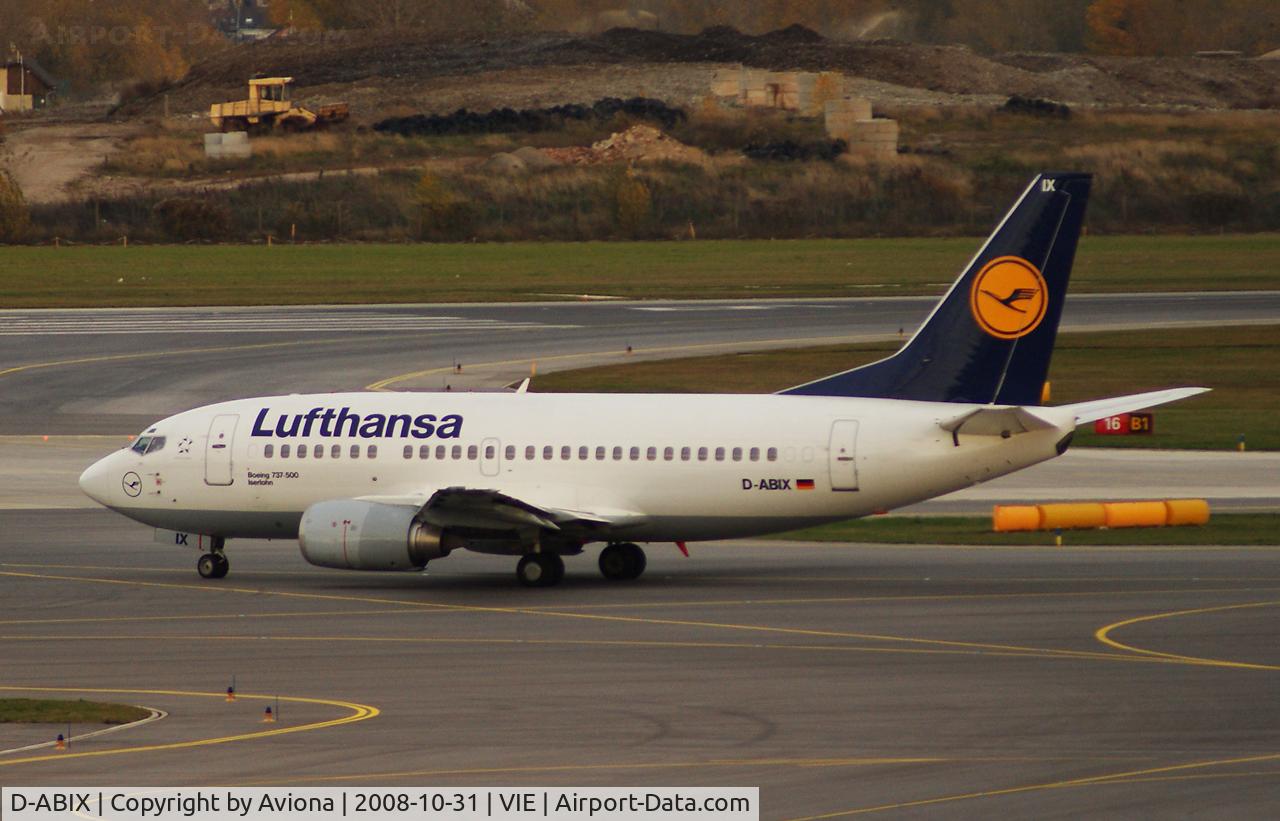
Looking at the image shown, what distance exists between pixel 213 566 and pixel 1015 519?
17.6m

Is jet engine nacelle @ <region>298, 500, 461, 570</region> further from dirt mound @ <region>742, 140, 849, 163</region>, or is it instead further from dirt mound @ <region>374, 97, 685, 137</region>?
dirt mound @ <region>374, 97, 685, 137</region>

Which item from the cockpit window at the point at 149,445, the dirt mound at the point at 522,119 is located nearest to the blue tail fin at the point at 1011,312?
the cockpit window at the point at 149,445

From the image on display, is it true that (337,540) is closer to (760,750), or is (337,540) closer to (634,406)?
(634,406)

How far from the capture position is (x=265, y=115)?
171000 millimetres

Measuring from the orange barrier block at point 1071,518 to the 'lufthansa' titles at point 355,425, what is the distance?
45.9 ft

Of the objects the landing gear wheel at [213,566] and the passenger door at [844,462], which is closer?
the passenger door at [844,462]

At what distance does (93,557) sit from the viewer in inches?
1666

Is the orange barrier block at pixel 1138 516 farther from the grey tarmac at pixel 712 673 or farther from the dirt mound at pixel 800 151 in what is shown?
the dirt mound at pixel 800 151

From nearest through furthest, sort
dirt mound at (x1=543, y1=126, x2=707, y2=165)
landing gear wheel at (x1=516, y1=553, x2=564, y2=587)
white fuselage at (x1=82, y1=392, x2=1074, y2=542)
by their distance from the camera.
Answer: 1. white fuselage at (x1=82, y1=392, x2=1074, y2=542)
2. landing gear wheel at (x1=516, y1=553, x2=564, y2=587)
3. dirt mound at (x1=543, y1=126, x2=707, y2=165)

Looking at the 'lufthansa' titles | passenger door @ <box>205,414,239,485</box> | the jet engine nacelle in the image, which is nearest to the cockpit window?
passenger door @ <box>205,414,239,485</box>

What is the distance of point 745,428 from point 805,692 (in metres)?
10.8

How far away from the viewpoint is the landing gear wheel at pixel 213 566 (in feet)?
130

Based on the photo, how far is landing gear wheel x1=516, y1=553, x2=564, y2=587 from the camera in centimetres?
3816

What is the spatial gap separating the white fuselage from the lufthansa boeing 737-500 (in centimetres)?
4
